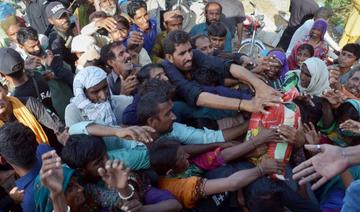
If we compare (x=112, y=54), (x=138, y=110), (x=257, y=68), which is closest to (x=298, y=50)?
(x=257, y=68)

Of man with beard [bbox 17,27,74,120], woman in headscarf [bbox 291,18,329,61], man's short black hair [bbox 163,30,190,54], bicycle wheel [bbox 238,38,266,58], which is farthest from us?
bicycle wheel [bbox 238,38,266,58]

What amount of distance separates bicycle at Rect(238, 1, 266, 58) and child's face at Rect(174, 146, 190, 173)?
4257mm

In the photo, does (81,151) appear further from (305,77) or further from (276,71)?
(276,71)

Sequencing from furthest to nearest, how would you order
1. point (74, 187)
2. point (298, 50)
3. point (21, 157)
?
point (298, 50) → point (21, 157) → point (74, 187)

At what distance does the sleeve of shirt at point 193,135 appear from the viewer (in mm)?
2758

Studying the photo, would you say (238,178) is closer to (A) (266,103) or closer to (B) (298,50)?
(A) (266,103)

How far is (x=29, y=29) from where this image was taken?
12.6 ft

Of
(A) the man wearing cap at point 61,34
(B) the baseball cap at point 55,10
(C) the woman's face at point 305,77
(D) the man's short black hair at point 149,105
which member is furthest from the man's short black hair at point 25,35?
(C) the woman's face at point 305,77

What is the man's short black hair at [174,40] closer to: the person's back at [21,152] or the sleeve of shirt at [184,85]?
the sleeve of shirt at [184,85]

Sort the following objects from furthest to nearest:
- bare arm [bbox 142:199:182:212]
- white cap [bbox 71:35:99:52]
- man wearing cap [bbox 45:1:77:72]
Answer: man wearing cap [bbox 45:1:77:72]
white cap [bbox 71:35:99:52]
bare arm [bbox 142:199:182:212]

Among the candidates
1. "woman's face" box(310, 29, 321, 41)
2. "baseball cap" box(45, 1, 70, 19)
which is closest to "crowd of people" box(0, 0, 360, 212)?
"baseball cap" box(45, 1, 70, 19)

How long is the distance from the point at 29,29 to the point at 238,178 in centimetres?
251

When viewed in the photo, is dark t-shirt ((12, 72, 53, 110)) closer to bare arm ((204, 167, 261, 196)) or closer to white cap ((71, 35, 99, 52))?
white cap ((71, 35, 99, 52))

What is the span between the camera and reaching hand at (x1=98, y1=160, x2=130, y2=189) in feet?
6.53
